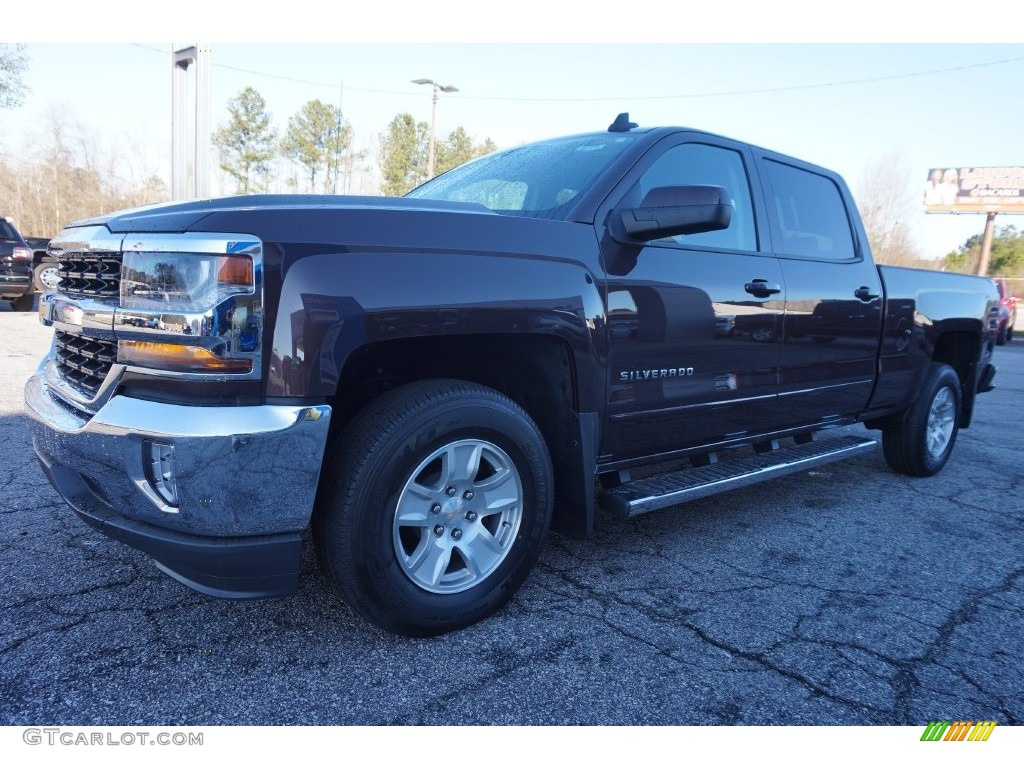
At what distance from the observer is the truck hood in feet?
6.30

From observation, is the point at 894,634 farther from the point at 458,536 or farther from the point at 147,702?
the point at 147,702

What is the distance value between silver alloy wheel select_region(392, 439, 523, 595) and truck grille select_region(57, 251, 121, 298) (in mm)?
1072

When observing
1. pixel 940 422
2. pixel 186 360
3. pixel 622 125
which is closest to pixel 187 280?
pixel 186 360

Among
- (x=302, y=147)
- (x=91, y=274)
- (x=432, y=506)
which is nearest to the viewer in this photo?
(x=91, y=274)

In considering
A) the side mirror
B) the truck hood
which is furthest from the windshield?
the truck hood

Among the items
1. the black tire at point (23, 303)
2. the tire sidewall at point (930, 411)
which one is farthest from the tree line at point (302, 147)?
the tire sidewall at point (930, 411)

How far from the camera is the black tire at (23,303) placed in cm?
1295

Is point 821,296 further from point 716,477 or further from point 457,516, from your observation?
point 457,516

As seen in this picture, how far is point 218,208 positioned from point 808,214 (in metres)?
3.20

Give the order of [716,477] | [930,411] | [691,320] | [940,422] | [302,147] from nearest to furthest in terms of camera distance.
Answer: [691,320] → [716,477] → [930,411] → [940,422] → [302,147]

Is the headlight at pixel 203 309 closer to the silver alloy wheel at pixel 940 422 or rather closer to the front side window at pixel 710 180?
the front side window at pixel 710 180

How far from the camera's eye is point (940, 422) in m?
4.88

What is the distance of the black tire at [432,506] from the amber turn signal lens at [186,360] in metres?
0.41

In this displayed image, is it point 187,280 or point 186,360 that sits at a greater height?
point 187,280
